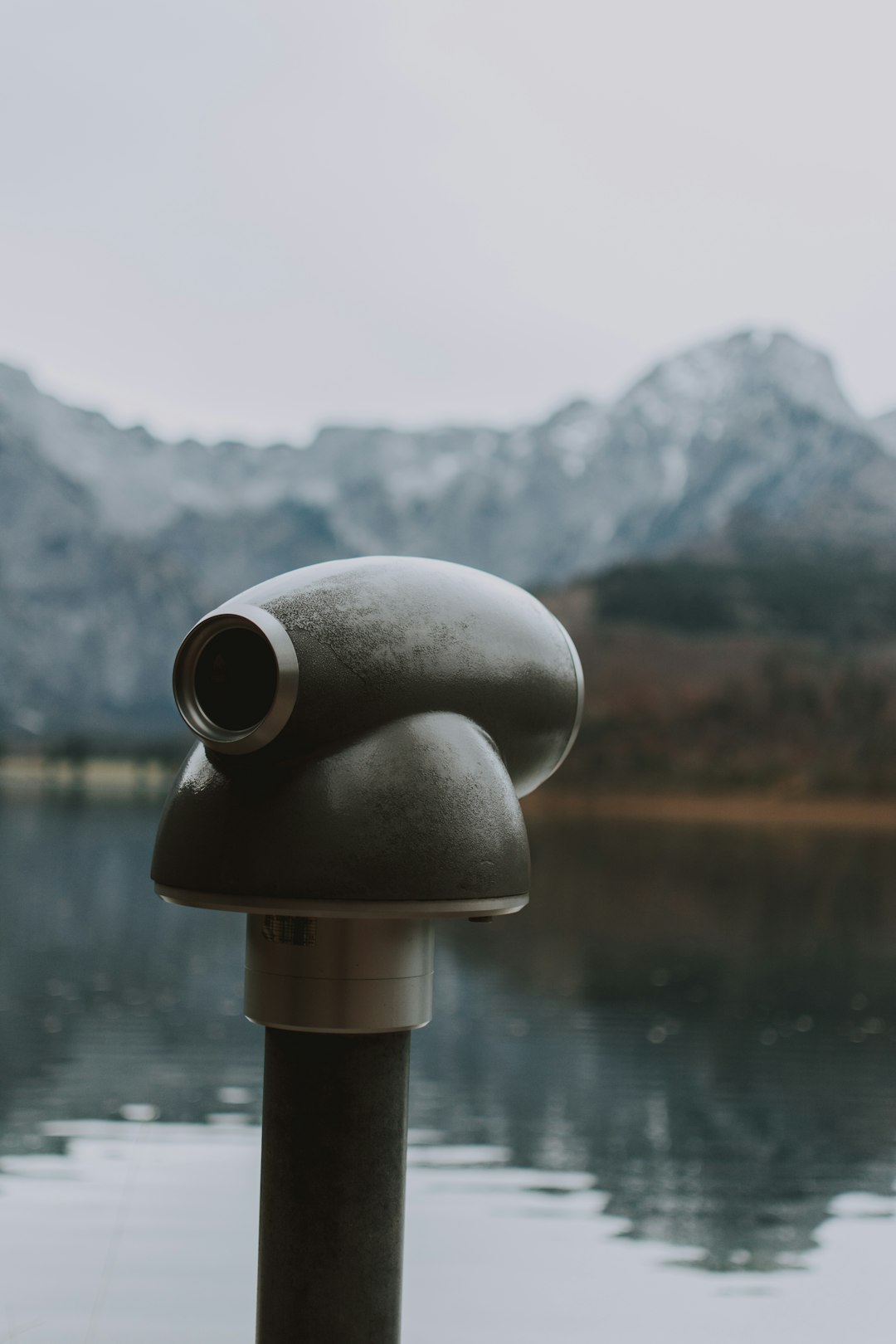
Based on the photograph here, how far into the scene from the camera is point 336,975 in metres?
1.09

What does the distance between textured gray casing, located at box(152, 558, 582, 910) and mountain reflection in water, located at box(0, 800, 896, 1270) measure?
1647 millimetres

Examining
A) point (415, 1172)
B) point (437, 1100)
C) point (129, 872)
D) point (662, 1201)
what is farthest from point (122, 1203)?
point (129, 872)

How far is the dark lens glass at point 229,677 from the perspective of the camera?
1.07 meters

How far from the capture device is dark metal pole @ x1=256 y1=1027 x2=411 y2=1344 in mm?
1095

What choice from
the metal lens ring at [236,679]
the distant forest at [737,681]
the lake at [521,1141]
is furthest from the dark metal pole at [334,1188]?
the distant forest at [737,681]

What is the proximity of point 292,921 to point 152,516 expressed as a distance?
51.5 meters

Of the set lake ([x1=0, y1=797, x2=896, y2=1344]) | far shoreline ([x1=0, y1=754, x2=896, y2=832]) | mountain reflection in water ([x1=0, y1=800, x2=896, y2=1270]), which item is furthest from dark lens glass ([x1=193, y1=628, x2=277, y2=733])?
far shoreline ([x1=0, y1=754, x2=896, y2=832])

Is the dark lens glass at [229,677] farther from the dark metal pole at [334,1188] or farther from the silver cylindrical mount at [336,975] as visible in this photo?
the dark metal pole at [334,1188]

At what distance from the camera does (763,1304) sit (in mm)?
2076

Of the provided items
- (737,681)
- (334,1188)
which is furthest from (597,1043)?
(737,681)

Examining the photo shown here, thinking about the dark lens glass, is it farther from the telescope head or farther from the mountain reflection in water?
the mountain reflection in water

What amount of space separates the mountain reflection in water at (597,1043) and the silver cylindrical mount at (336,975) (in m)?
1.55

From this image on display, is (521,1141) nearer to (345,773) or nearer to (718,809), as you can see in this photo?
(345,773)

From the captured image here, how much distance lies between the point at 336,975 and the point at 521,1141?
8.56 feet
